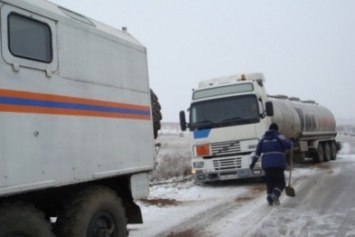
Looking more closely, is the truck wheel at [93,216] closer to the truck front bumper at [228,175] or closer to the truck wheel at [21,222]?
the truck wheel at [21,222]

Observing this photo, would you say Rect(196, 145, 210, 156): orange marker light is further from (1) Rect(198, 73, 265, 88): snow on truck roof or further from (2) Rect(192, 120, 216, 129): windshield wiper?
(1) Rect(198, 73, 265, 88): snow on truck roof

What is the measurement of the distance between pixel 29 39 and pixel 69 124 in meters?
0.97

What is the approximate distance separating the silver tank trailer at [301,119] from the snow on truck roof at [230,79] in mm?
1516

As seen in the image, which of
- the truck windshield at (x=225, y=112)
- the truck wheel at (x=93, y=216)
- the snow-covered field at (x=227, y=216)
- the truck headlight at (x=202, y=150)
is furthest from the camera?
the truck headlight at (x=202, y=150)

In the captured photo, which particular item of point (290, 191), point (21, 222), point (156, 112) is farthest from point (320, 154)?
point (21, 222)

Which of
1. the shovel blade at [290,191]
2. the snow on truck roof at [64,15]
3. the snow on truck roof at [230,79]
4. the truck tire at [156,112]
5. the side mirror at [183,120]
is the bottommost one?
the shovel blade at [290,191]

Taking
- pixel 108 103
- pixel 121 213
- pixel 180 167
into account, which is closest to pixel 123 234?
pixel 121 213

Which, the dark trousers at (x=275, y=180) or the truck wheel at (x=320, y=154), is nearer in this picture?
the dark trousers at (x=275, y=180)

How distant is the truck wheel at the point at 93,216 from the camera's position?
491cm

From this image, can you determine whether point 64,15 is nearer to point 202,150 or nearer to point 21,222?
point 21,222

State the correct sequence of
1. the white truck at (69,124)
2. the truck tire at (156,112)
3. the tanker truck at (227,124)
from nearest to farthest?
the white truck at (69,124), the truck tire at (156,112), the tanker truck at (227,124)

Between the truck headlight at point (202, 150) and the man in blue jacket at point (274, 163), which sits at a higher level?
the truck headlight at point (202, 150)

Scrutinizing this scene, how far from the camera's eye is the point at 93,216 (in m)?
5.18

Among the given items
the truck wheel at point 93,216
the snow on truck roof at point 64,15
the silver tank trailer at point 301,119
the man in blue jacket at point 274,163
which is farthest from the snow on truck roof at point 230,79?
the truck wheel at point 93,216
